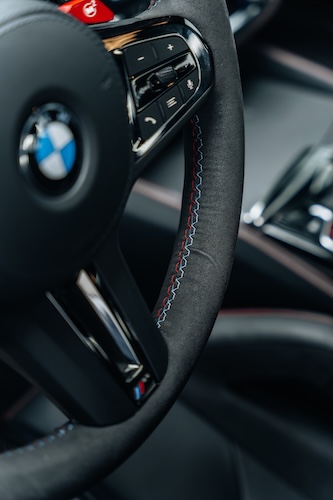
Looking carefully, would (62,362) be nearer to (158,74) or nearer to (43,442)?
(43,442)

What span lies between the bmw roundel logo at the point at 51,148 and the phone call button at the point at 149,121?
9 centimetres

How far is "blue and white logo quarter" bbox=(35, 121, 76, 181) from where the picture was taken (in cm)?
54

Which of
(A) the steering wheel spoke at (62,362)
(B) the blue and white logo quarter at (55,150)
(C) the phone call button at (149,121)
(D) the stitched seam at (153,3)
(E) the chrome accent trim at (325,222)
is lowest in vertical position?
(E) the chrome accent trim at (325,222)

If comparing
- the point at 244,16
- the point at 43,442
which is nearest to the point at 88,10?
the point at 43,442

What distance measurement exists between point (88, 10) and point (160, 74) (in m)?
0.08

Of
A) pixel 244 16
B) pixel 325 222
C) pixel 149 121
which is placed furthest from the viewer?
pixel 244 16

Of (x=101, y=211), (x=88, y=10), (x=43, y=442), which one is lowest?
(x=43, y=442)

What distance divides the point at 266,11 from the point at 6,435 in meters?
0.85

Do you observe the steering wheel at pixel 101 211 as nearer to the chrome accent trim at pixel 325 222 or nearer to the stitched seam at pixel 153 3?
the stitched seam at pixel 153 3

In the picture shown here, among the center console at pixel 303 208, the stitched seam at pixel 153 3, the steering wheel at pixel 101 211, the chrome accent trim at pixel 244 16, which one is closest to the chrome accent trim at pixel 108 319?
the steering wheel at pixel 101 211

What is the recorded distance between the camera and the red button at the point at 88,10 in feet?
2.04

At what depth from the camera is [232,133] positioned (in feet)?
2.42

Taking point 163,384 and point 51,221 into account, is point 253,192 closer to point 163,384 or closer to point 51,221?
point 163,384

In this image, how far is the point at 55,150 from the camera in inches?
21.3
